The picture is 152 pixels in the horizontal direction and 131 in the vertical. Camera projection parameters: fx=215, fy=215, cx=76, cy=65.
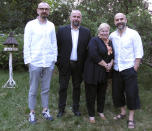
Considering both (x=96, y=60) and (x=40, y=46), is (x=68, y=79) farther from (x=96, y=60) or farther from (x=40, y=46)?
(x=40, y=46)

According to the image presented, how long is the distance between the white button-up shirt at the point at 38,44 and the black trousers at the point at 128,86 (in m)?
1.23

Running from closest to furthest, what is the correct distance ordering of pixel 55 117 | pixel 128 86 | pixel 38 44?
pixel 38 44 < pixel 128 86 < pixel 55 117

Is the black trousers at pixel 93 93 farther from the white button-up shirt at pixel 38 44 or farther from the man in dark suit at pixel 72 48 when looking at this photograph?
the white button-up shirt at pixel 38 44

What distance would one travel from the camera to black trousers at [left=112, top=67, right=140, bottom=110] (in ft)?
12.1

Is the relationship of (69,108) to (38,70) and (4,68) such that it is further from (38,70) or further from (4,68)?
(4,68)

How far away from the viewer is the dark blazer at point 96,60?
144 inches

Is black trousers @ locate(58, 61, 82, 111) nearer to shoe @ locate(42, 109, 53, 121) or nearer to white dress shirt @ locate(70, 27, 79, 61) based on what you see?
white dress shirt @ locate(70, 27, 79, 61)

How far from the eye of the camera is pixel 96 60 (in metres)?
3.67

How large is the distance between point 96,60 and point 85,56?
1.26 feet

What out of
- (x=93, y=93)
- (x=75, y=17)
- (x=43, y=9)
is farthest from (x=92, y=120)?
(x=43, y=9)

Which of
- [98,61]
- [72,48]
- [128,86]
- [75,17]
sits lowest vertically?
[128,86]

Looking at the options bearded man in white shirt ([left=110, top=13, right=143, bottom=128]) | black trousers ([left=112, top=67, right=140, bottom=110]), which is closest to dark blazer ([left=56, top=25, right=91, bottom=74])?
bearded man in white shirt ([left=110, top=13, right=143, bottom=128])

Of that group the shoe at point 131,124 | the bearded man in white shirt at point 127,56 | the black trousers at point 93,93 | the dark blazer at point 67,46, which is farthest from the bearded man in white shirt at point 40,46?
the shoe at point 131,124

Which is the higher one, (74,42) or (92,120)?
(74,42)
